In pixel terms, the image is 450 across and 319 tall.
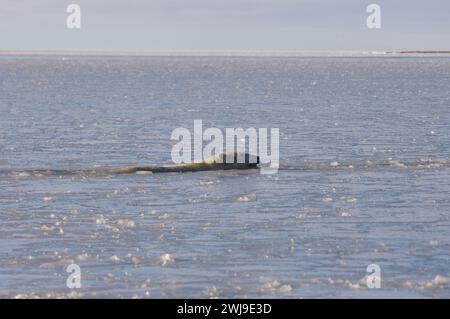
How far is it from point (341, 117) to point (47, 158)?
22.8 meters

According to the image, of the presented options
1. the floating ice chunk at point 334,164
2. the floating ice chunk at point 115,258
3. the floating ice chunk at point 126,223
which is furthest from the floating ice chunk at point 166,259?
the floating ice chunk at point 334,164

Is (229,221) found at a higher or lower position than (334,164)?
higher

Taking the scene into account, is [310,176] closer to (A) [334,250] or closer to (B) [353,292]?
(A) [334,250]

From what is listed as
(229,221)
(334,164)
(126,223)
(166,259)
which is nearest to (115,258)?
(166,259)

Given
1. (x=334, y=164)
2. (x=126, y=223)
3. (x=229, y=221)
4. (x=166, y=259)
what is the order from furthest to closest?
(x=334, y=164), (x=229, y=221), (x=126, y=223), (x=166, y=259)

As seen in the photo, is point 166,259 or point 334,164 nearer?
point 166,259

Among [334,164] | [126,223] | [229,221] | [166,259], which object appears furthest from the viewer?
[334,164]

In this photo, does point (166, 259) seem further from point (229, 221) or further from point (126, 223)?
point (229, 221)

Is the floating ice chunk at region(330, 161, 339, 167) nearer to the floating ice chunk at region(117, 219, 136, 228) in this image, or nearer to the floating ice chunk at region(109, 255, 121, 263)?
the floating ice chunk at region(117, 219, 136, 228)

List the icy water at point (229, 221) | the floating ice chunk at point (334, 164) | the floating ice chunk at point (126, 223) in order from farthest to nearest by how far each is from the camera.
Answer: the floating ice chunk at point (334, 164)
the floating ice chunk at point (126, 223)
the icy water at point (229, 221)

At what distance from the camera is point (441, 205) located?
72.1ft

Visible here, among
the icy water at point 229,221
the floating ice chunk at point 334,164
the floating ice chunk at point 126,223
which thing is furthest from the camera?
the floating ice chunk at point 334,164

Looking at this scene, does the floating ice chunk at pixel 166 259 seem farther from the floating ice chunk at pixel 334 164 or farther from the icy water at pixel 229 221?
the floating ice chunk at pixel 334 164

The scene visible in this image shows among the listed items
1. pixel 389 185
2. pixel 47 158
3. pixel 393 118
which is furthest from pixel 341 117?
pixel 389 185
